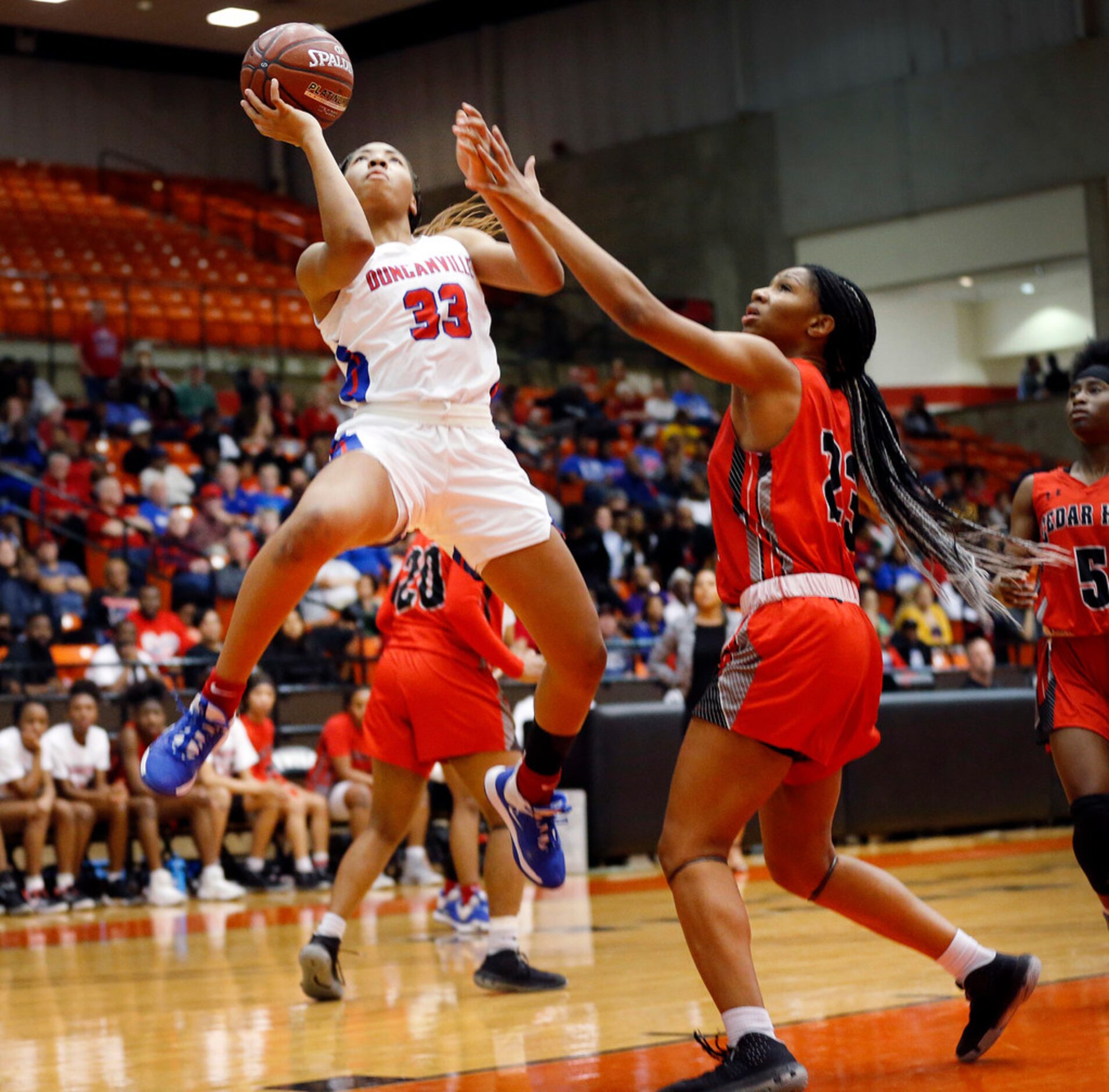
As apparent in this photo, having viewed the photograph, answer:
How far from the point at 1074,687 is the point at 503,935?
221 cm

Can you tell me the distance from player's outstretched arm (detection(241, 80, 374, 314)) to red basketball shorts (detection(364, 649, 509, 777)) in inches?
97.4

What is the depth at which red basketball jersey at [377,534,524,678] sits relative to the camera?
6.49 m

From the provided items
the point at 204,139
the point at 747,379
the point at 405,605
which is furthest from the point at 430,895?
the point at 204,139

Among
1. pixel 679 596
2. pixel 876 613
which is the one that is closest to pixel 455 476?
pixel 679 596

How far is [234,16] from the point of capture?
71.7 ft

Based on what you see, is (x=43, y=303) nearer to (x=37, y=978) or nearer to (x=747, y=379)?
(x=37, y=978)

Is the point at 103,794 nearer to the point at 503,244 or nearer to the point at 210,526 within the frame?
the point at 210,526

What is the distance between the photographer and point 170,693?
10039mm

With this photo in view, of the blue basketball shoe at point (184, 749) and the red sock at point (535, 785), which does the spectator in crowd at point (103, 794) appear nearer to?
the red sock at point (535, 785)

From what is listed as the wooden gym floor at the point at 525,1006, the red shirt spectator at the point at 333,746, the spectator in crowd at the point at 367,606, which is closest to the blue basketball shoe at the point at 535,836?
the wooden gym floor at the point at 525,1006

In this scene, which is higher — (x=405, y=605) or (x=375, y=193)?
(x=375, y=193)

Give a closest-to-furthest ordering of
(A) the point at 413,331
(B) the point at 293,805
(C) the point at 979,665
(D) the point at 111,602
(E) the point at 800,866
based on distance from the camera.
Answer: (E) the point at 800,866 → (A) the point at 413,331 → (B) the point at 293,805 → (D) the point at 111,602 → (C) the point at 979,665

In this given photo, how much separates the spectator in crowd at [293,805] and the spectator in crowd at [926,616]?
24.0 ft

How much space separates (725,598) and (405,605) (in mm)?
3031
